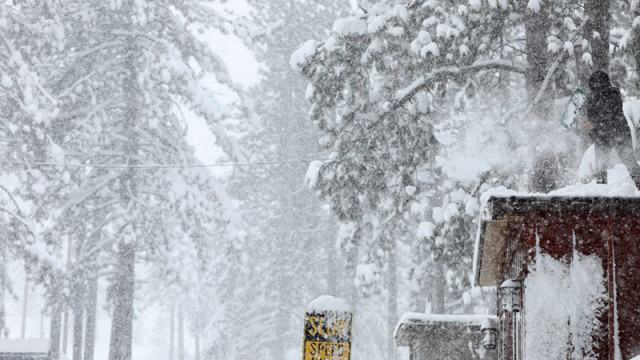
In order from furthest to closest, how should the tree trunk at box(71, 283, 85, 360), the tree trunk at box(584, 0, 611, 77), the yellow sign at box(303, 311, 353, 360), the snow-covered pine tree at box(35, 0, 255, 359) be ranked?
the tree trunk at box(71, 283, 85, 360), the snow-covered pine tree at box(35, 0, 255, 359), the tree trunk at box(584, 0, 611, 77), the yellow sign at box(303, 311, 353, 360)

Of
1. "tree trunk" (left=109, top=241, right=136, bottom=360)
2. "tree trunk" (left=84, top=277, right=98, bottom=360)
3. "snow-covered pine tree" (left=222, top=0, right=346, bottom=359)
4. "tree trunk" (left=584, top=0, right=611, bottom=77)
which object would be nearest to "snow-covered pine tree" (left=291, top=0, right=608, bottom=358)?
"tree trunk" (left=584, top=0, right=611, bottom=77)

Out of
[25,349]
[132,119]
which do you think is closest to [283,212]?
[25,349]

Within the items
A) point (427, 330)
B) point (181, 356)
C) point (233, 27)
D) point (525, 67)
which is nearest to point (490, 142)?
point (525, 67)

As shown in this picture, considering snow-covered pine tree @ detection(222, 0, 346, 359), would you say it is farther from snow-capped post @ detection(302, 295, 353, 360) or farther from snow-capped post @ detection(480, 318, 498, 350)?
snow-capped post @ detection(302, 295, 353, 360)

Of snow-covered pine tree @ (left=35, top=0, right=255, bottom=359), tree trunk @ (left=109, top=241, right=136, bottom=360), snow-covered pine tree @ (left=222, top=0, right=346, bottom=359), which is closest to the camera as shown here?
tree trunk @ (left=109, top=241, right=136, bottom=360)

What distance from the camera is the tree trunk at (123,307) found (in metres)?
18.6

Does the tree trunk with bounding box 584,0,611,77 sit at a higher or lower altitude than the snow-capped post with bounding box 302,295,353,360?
higher

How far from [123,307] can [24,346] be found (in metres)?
5.75

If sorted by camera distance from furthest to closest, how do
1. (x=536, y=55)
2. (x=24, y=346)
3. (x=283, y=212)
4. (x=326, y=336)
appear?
(x=283, y=212) → (x=24, y=346) → (x=536, y=55) → (x=326, y=336)

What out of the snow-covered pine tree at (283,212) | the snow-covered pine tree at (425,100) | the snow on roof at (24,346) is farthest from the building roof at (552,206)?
the snow-covered pine tree at (283,212)

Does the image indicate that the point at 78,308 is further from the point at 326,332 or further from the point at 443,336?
the point at 326,332

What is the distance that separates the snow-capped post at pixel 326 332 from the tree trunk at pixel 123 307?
1230 centimetres

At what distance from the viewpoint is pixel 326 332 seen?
7.16 m

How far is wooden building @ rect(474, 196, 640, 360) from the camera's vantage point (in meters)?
6.06
